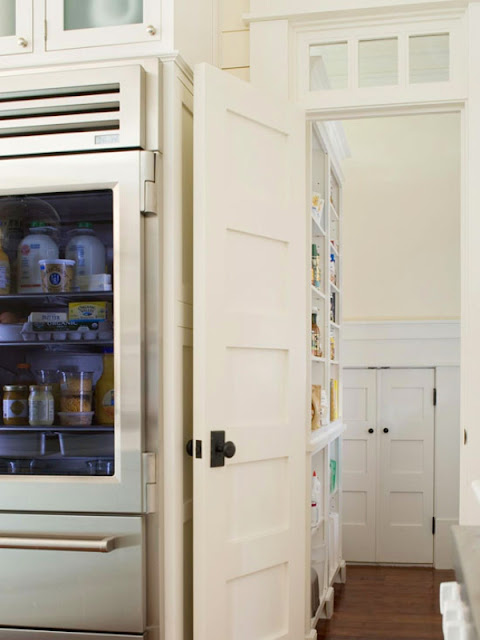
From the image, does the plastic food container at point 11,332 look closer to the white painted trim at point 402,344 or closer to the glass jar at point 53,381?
the glass jar at point 53,381

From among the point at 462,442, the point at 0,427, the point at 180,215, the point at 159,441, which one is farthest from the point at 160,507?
the point at 462,442

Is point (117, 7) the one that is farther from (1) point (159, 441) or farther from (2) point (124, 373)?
(1) point (159, 441)

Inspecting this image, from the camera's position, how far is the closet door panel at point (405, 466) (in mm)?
4715

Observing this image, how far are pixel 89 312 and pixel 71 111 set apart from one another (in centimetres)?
61

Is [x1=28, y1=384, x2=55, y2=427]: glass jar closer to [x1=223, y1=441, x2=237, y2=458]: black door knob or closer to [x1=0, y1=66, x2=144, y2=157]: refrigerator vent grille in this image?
[x1=223, y1=441, x2=237, y2=458]: black door knob

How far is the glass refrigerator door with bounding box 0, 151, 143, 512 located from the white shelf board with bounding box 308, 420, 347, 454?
3.17 feet

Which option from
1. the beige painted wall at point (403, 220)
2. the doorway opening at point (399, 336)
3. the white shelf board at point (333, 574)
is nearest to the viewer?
the white shelf board at point (333, 574)

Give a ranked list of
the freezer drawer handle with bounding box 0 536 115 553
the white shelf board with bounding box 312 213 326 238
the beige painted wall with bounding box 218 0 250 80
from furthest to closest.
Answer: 1. the white shelf board with bounding box 312 213 326 238
2. the beige painted wall with bounding box 218 0 250 80
3. the freezer drawer handle with bounding box 0 536 115 553

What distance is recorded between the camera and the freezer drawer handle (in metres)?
2.29

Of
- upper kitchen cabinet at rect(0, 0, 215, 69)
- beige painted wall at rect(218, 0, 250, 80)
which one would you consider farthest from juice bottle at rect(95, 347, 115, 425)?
beige painted wall at rect(218, 0, 250, 80)

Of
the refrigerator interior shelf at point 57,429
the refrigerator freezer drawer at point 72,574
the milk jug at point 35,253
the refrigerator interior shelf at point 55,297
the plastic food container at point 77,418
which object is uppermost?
the milk jug at point 35,253

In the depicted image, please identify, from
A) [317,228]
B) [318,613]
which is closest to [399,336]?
[317,228]

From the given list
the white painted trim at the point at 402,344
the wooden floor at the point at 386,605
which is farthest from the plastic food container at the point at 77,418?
the white painted trim at the point at 402,344

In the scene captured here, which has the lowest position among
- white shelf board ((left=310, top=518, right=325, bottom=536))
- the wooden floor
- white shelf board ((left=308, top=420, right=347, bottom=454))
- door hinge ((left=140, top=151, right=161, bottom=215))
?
the wooden floor
